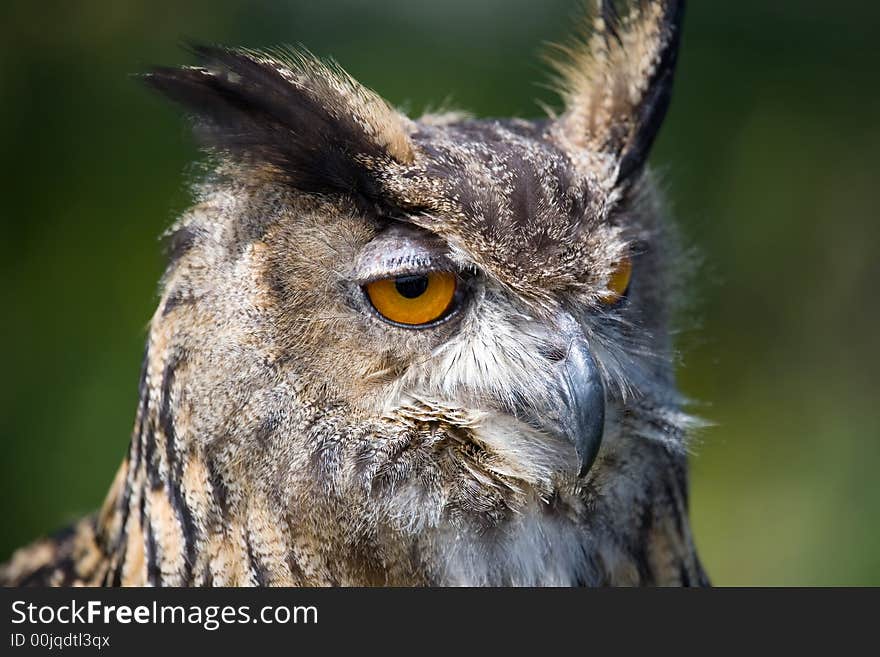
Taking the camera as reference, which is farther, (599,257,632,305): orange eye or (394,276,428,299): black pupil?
(599,257,632,305): orange eye

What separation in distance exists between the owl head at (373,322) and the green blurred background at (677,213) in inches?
50.8

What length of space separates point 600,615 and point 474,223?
63cm

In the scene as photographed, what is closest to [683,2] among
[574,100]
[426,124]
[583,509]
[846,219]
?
[574,100]

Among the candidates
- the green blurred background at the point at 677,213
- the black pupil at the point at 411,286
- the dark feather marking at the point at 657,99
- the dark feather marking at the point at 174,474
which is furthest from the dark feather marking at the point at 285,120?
the green blurred background at the point at 677,213

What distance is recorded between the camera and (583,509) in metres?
1.38

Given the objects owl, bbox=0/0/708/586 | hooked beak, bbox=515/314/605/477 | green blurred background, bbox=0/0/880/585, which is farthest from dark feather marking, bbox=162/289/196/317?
green blurred background, bbox=0/0/880/585

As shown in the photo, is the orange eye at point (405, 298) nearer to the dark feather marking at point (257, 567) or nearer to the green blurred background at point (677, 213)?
the dark feather marking at point (257, 567)

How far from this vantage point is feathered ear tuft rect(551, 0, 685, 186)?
148cm

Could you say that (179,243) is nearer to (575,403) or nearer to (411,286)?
(411,286)

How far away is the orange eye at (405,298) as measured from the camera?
126 cm

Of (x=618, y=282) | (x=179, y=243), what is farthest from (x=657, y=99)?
(x=179, y=243)

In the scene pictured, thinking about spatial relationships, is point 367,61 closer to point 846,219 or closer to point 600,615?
point 846,219

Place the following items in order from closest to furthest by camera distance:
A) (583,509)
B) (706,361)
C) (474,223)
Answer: (474,223) → (583,509) → (706,361)

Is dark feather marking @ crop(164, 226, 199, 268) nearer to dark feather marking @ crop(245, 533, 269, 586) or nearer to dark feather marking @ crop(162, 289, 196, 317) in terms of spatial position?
dark feather marking @ crop(162, 289, 196, 317)
